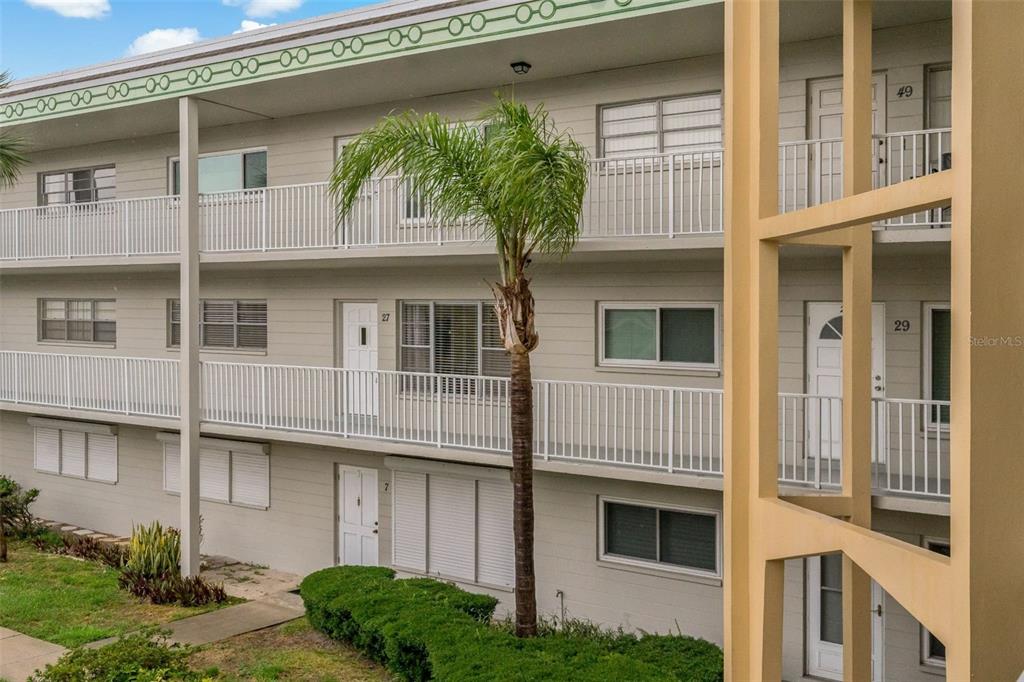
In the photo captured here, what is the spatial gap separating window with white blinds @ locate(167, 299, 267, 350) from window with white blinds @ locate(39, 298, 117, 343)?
2259mm

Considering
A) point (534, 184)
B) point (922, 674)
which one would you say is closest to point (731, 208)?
point (534, 184)

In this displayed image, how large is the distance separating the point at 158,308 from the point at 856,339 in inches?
622

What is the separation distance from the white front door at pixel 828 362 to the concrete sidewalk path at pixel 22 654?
10.5m

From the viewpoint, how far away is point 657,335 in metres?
13.2

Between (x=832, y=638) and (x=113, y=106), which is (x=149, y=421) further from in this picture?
(x=832, y=638)

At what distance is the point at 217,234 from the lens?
1739 cm

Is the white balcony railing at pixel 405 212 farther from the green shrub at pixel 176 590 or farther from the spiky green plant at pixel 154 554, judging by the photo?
the green shrub at pixel 176 590

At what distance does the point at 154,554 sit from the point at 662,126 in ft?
36.2

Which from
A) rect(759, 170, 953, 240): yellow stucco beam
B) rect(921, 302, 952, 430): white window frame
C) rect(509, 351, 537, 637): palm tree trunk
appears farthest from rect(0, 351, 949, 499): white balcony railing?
rect(759, 170, 953, 240): yellow stucco beam

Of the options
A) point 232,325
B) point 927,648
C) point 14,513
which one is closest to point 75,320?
point 14,513

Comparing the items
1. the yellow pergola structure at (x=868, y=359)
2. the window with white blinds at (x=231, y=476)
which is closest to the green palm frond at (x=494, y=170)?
the yellow pergola structure at (x=868, y=359)

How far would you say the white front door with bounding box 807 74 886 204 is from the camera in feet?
37.4

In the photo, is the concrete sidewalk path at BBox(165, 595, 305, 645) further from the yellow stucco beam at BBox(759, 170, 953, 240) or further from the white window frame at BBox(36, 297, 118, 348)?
the yellow stucco beam at BBox(759, 170, 953, 240)

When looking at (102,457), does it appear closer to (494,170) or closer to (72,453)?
(72,453)
